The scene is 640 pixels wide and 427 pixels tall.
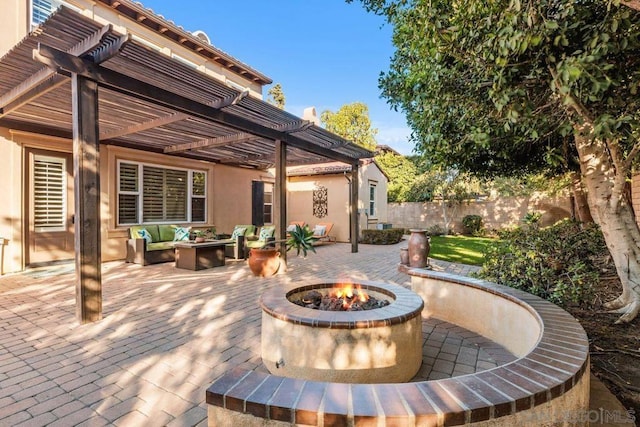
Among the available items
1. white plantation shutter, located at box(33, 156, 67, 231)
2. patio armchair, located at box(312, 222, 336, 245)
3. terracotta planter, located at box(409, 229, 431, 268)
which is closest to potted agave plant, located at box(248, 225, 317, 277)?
terracotta planter, located at box(409, 229, 431, 268)

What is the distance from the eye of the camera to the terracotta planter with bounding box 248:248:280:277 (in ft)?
21.9

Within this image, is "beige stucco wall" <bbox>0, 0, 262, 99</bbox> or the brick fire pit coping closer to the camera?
the brick fire pit coping

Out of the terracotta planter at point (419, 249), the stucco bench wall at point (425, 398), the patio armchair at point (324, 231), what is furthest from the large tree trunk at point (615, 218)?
the patio armchair at point (324, 231)

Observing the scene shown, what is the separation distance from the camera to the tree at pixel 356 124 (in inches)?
850

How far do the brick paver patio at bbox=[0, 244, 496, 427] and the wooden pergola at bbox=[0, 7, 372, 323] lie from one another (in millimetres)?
671

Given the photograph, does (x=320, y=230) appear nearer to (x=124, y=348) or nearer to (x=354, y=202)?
(x=354, y=202)

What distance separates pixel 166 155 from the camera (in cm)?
967

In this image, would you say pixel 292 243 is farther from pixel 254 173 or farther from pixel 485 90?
pixel 254 173

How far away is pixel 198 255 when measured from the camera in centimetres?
Answer: 741

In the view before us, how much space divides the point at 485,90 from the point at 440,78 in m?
0.50

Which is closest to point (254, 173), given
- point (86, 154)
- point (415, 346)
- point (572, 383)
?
point (86, 154)

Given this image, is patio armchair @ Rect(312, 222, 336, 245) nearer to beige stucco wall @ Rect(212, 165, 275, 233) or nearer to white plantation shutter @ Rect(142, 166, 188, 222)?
beige stucco wall @ Rect(212, 165, 275, 233)

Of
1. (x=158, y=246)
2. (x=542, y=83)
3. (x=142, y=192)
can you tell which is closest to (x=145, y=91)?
(x=158, y=246)

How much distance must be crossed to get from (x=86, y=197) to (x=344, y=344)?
12.0 feet
